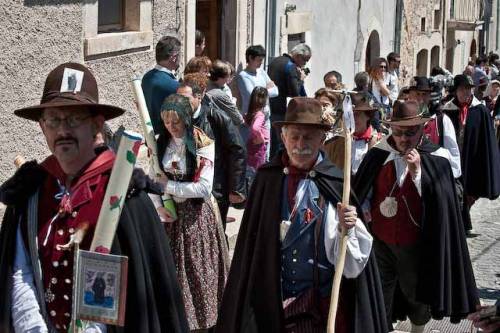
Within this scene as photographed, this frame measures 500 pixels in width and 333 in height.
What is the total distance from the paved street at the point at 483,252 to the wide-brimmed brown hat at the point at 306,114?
3.20 m

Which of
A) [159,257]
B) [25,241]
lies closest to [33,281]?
[25,241]

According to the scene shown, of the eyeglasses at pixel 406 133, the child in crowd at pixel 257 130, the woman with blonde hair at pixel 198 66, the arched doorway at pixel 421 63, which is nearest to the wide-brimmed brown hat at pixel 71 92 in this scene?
the eyeglasses at pixel 406 133

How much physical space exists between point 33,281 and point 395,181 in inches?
133

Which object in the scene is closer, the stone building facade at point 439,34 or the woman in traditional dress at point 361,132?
the woman in traditional dress at point 361,132

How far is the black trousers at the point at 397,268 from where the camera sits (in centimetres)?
722

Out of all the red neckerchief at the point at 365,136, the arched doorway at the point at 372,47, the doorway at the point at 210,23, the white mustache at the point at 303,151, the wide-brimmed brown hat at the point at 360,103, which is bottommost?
the white mustache at the point at 303,151

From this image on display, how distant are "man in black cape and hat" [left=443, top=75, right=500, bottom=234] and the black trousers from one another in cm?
435

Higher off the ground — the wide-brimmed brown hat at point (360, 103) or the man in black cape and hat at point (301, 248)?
the wide-brimmed brown hat at point (360, 103)

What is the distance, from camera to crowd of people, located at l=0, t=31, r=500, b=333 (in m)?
4.28

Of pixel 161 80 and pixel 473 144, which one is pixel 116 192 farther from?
pixel 473 144

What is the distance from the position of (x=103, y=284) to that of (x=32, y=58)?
5288 millimetres

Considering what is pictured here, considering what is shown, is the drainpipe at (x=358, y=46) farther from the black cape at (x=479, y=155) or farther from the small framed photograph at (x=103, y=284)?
the small framed photograph at (x=103, y=284)

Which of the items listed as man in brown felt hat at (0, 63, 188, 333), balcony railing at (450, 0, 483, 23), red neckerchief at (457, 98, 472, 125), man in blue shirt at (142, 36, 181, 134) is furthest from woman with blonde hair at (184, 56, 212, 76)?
balcony railing at (450, 0, 483, 23)

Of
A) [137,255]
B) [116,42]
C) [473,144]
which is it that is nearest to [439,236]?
[137,255]
